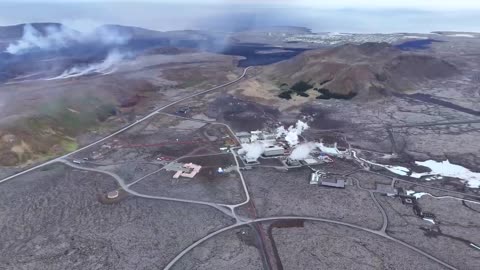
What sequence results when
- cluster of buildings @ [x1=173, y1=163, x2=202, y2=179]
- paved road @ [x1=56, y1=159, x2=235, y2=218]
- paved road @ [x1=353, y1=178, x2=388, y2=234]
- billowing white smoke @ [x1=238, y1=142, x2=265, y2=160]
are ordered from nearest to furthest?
1. paved road @ [x1=353, y1=178, x2=388, y2=234]
2. paved road @ [x1=56, y1=159, x2=235, y2=218]
3. cluster of buildings @ [x1=173, y1=163, x2=202, y2=179]
4. billowing white smoke @ [x1=238, y1=142, x2=265, y2=160]

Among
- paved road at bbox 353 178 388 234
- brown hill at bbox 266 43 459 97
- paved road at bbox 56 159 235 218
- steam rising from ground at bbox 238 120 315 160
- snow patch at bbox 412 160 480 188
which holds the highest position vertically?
brown hill at bbox 266 43 459 97

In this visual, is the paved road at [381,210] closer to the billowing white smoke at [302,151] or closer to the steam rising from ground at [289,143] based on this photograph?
the billowing white smoke at [302,151]

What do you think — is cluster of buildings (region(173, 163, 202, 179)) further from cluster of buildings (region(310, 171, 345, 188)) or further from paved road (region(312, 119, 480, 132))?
paved road (region(312, 119, 480, 132))

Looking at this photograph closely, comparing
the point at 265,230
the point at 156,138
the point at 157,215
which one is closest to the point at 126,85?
the point at 156,138

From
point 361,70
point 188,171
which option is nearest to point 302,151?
point 188,171

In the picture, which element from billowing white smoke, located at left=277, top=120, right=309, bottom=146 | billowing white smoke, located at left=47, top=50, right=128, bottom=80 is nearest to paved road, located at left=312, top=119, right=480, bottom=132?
billowing white smoke, located at left=277, top=120, right=309, bottom=146
